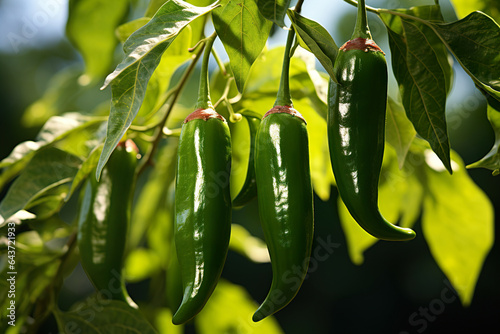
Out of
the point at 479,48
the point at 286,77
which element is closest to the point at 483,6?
the point at 479,48

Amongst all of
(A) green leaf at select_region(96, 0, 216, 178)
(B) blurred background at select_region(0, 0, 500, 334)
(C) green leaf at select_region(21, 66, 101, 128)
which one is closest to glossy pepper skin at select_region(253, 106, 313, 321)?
(A) green leaf at select_region(96, 0, 216, 178)

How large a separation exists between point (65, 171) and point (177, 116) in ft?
0.88

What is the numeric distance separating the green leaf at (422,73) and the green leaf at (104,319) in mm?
357

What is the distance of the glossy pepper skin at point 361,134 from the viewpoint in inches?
14.3

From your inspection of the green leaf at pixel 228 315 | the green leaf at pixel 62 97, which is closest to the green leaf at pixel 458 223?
the green leaf at pixel 228 315

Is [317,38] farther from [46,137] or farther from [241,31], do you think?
[46,137]

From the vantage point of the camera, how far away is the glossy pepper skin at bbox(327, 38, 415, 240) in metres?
0.36

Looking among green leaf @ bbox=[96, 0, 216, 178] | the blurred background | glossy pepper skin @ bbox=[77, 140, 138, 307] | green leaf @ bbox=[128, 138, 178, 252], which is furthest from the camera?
the blurred background

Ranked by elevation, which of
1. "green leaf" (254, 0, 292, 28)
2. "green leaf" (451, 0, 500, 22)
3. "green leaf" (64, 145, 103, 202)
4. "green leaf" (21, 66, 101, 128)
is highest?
"green leaf" (254, 0, 292, 28)

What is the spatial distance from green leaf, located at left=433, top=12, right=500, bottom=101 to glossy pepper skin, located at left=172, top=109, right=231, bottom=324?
212mm

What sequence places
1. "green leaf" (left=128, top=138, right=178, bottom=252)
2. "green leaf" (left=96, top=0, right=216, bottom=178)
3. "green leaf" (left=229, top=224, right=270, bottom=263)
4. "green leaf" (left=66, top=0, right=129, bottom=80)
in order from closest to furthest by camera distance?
"green leaf" (left=96, top=0, right=216, bottom=178)
"green leaf" (left=66, top=0, right=129, bottom=80)
"green leaf" (left=128, top=138, right=178, bottom=252)
"green leaf" (left=229, top=224, right=270, bottom=263)

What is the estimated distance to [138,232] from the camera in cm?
93

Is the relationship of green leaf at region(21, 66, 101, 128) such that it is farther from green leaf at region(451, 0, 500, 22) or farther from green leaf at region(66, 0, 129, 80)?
green leaf at region(451, 0, 500, 22)

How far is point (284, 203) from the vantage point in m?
0.38
